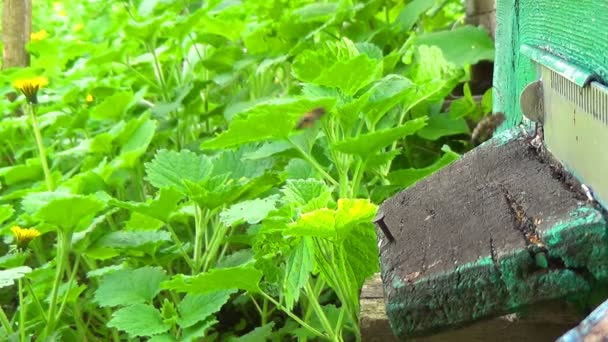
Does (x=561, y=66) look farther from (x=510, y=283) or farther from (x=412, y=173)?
(x=412, y=173)

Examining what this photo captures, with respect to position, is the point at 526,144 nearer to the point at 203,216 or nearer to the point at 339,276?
the point at 339,276

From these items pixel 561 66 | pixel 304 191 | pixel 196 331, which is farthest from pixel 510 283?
pixel 196 331

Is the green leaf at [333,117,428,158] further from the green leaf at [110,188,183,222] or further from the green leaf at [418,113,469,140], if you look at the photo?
the green leaf at [418,113,469,140]

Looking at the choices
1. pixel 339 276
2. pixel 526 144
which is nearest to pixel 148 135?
pixel 339 276

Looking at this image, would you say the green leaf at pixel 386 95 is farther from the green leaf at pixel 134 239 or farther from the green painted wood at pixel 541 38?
the green leaf at pixel 134 239

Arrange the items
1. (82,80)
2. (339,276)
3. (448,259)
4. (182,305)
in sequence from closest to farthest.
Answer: (448,259), (339,276), (182,305), (82,80)

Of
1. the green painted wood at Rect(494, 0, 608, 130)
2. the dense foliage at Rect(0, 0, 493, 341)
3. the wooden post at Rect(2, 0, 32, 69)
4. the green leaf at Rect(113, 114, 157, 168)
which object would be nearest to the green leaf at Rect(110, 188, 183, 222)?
the dense foliage at Rect(0, 0, 493, 341)

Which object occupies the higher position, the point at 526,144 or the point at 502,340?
the point at 526,144
